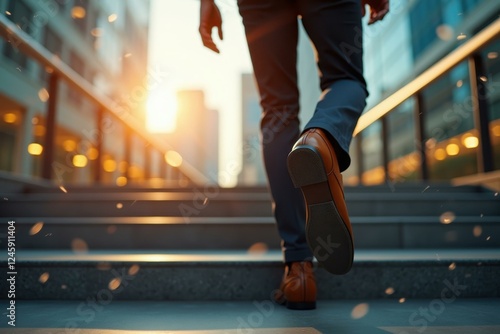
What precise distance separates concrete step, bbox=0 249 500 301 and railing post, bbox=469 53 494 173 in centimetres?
162

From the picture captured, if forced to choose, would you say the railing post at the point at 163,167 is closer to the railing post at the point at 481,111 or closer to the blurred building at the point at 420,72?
the blurred building at the point at 420,72

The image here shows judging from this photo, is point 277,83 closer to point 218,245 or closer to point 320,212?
point 320,212

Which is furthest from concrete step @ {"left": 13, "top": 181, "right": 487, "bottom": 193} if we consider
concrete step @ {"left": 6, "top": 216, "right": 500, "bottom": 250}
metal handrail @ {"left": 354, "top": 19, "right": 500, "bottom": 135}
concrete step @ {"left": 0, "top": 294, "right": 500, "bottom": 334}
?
concrete step @ {"left": 0, "top": 294, "right": 500, "bottom": 334}

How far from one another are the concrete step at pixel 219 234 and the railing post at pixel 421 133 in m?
1.75

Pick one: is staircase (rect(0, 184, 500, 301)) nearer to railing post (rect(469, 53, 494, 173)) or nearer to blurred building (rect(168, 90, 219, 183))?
railing post (rect(469, 53, 494, 173))

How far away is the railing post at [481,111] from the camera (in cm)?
259

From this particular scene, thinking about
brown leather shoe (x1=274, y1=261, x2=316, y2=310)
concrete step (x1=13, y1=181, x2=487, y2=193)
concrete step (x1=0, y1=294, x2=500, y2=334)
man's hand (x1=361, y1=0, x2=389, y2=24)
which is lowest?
concrete step (x1=0, y1=294, x2=500, y2=334)

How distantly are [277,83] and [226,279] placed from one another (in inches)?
24.9

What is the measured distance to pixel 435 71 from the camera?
115 inches

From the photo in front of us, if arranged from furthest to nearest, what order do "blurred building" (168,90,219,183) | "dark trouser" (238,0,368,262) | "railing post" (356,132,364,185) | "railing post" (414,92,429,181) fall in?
"blurred building" (168,90,219,183) < "railing post" (356,132,364,185) < "railing post" (414,92,429,181) < "dark trouser" (238,0,368,262)

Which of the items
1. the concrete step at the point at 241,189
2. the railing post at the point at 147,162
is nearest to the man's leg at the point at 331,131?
the concrete step at the point at 241,189

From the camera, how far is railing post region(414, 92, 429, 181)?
3.43 meters

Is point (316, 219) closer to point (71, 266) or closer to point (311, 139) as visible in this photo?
point (311, 139)

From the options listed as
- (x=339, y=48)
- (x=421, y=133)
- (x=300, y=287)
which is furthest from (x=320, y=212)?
(x=421, y=133)
